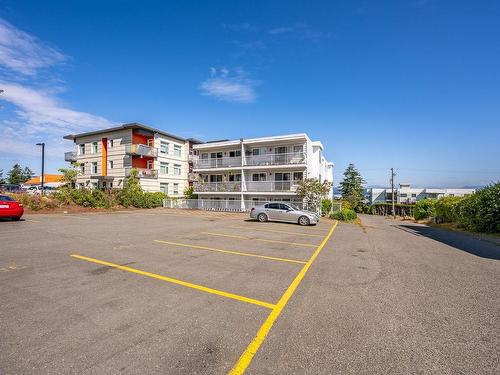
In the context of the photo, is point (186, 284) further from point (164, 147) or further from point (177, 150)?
point (177, 150)

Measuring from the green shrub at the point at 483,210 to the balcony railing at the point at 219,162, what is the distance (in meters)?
20.7

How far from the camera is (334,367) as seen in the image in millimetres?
2645

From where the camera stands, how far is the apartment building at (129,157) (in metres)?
32.2

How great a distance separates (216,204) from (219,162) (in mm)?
5267

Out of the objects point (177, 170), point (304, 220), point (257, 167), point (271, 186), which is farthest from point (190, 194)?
point (304, 220)

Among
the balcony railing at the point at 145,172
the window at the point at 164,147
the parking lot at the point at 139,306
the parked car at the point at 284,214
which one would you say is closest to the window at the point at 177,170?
the window at the point at 164,147

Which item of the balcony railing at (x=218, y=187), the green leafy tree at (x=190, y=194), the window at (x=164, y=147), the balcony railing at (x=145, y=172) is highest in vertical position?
the window at (x=164, y=147)

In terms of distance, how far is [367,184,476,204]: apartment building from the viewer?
65.3 m

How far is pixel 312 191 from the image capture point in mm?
22625

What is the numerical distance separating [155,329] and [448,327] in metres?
4.18

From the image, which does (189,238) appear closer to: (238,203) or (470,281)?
(470,281)

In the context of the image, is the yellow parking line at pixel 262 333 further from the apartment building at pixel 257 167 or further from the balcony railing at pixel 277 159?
the balcony railing at pixel 277 159

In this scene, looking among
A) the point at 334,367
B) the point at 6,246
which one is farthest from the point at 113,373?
the point at 6,246

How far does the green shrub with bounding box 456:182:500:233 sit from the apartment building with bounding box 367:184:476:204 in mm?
51110
